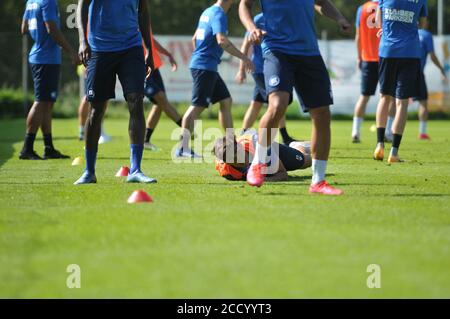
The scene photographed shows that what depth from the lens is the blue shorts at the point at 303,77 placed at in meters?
8.27

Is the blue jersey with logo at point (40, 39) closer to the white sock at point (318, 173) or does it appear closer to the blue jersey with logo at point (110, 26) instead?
the blue jersey with logo at point (110, 26)

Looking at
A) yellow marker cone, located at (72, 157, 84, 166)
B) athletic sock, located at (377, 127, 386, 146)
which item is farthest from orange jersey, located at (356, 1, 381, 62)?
yellow marker cone, located at (72, 157, 84, 166)

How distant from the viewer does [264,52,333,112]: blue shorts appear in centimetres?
827

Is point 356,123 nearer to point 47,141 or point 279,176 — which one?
point 47,141

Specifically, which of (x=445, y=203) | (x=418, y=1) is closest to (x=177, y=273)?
(x=445, y=203)

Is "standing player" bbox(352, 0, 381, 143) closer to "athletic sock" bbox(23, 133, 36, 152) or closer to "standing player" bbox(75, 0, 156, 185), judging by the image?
"athletic sock" bbox(23, 133, 36, 152)

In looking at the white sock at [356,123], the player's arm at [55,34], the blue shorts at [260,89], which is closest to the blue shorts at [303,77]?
the player's arm at [55,34]

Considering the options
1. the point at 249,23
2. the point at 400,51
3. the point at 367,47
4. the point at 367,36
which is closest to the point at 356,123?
the point at 367,47

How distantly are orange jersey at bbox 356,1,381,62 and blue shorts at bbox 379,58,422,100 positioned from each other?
10.6 ft

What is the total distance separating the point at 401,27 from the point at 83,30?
4.42 metres

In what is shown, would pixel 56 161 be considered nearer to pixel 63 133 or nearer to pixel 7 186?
pixel 7 186

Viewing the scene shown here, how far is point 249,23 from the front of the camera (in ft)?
27.3

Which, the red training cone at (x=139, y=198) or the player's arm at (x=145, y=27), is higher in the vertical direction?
the player's arm at (x=145, y=27)

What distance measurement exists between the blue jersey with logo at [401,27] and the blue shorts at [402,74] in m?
0.08
